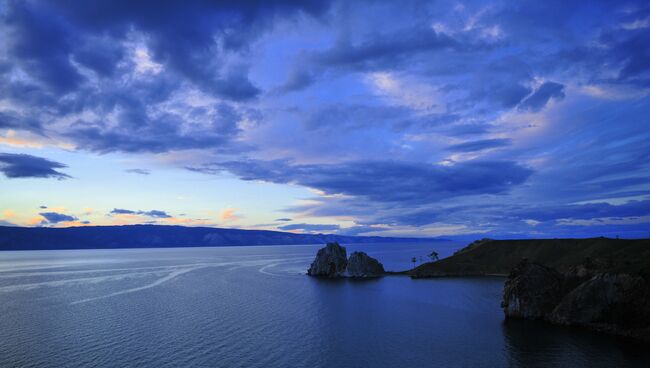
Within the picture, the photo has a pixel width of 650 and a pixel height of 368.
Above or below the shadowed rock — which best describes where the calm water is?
below

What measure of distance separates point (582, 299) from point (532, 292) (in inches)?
405

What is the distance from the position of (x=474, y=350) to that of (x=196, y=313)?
196 feet

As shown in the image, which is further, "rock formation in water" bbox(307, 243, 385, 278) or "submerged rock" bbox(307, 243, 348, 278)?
"submerged rock" bbox(307, 243, 348, 278)

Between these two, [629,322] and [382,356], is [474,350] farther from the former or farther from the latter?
[629,322]

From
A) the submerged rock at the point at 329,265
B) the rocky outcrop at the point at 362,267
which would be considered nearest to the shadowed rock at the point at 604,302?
the rocky outcrop at the point at 362,267

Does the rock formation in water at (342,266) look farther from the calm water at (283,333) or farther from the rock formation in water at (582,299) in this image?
the rock formation in water at (582,299)

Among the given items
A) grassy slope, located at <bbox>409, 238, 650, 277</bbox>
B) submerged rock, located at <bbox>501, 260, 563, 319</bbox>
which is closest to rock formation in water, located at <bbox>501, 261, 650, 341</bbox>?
submerged rock, located at <bbox>501, 260, 563, 319</bbox>

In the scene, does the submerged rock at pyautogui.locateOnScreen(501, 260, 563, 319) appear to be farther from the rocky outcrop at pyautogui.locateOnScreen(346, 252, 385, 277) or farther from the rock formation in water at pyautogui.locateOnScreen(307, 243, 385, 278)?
the rock formation in water at pyautogui.locateOnScreen(307, 243, 385, 278)

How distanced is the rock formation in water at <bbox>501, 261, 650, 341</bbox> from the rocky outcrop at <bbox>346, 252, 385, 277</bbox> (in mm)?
99355

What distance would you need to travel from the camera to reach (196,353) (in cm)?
5803

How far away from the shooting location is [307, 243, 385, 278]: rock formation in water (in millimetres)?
184750

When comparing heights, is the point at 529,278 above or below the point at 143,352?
above

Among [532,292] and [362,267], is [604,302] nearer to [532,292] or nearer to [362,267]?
[532,292]

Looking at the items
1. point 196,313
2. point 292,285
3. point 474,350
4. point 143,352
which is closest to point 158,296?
point 196,313
